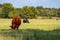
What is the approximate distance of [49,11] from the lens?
1847 inches

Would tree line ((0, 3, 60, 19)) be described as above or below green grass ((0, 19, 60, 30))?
below

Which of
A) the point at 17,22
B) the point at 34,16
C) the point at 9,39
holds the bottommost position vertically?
the point at 34,16

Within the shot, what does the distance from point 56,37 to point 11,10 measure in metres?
40.7

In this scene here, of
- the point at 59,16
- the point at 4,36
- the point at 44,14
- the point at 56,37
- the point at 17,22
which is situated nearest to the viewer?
the point at 56,37

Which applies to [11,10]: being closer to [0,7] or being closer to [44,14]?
[0,7]

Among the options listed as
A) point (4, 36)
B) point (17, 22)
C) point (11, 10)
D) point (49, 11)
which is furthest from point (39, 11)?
point (4, 36)

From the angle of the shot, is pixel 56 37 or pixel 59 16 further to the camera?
pixel 59 16

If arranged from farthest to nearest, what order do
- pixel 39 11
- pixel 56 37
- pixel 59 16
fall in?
pixel 39 11 < pixel 59 16 < pixel 56 37

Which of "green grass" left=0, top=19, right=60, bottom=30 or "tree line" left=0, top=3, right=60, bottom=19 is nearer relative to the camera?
"green grass" left=0, top=19, right=60, bottom=30

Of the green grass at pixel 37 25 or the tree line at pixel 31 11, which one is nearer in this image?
the green grass at pixel 37 25

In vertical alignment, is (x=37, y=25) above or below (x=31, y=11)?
above

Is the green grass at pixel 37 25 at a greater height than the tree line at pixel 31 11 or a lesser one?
greater

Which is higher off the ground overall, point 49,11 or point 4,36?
point 4,36

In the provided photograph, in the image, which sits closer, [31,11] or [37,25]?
[37,25]
